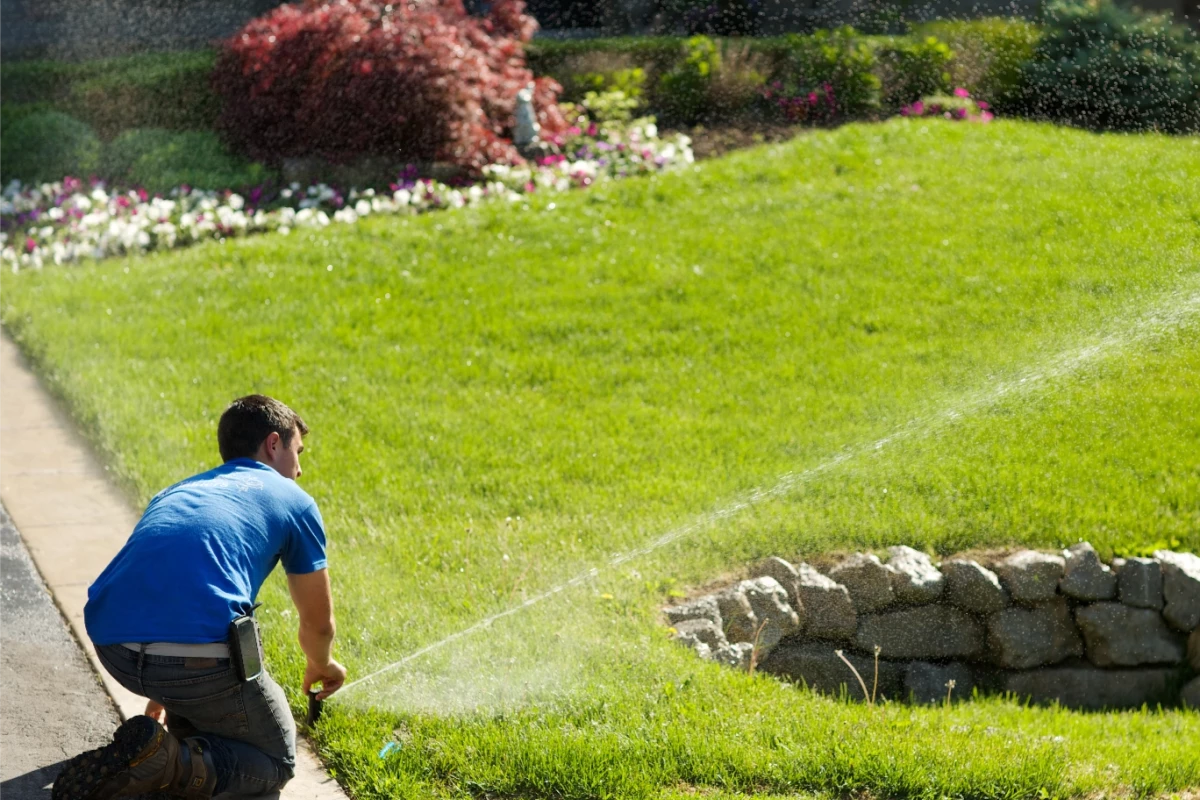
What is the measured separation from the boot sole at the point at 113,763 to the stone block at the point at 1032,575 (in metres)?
3.17

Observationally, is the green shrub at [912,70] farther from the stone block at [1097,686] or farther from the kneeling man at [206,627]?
the kneeling man at [206,627]

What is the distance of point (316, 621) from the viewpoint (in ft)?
10.6

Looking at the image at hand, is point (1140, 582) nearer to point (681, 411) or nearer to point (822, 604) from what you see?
point (822, 604)

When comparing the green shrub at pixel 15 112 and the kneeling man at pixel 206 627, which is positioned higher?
the green shrub at pixel 15 112

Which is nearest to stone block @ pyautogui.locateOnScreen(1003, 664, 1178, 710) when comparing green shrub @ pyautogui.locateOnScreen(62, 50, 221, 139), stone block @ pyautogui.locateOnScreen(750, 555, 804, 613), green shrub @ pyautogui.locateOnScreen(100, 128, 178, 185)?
stone block @ pyautogui.locateOnScreen(750, 555, 804, 613)

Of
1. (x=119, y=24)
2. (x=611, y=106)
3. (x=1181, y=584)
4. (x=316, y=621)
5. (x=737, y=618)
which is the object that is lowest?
(x=1181, y=584)

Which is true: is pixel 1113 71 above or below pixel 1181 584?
above

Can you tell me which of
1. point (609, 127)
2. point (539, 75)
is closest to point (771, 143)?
point (609, 127)

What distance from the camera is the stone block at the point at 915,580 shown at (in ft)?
15.8

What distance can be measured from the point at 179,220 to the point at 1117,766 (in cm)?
722

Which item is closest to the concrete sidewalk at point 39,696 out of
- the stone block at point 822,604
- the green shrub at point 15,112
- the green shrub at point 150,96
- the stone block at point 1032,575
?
the stone block at point 822,604

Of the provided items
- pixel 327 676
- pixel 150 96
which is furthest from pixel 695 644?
pixel 150 96

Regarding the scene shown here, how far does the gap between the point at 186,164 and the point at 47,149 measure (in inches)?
61.8

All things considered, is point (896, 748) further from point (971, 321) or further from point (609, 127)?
point (609, 127)
